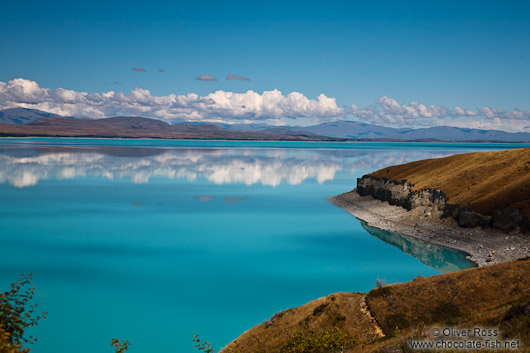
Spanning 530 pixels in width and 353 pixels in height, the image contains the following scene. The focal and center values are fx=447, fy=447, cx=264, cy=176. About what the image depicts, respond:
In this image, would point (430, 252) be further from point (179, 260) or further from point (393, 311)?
point (179, 260)

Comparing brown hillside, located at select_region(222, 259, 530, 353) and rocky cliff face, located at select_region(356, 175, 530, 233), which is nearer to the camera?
brown hillside, located at select_region(222, 259, 530, 353)

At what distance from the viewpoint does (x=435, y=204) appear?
56.4m

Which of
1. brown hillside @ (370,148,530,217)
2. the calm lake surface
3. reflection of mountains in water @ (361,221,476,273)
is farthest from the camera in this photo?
brown hillside @ (370,148,530,217)

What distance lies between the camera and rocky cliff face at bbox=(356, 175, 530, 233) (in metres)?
45.7

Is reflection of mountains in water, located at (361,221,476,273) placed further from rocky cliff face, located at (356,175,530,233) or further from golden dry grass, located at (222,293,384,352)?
golden dry grass, located at (222,293,384,352)

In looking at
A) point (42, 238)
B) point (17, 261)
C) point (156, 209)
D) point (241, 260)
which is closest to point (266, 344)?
point (241, 260)

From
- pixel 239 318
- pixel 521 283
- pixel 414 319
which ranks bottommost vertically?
pixel 239 318

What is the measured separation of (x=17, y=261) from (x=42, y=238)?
32.1ft

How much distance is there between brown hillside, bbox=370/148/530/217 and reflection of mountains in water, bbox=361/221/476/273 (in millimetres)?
7637

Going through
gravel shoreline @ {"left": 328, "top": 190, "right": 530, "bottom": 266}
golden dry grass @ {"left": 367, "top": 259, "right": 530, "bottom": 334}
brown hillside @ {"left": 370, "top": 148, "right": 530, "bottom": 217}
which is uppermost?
Answer: brown hillside @ {"left": 370, "top": 148, "right": 530, "bottom": 217}

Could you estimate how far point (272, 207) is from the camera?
74.6m

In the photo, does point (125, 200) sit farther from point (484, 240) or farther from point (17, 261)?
point (484, 240)

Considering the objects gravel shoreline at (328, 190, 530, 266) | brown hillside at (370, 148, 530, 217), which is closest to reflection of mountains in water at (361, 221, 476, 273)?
gravel shoreline at (328, 190, 530, 266)

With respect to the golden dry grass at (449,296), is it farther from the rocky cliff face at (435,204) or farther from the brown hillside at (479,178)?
the brown hillside at (479,178)
